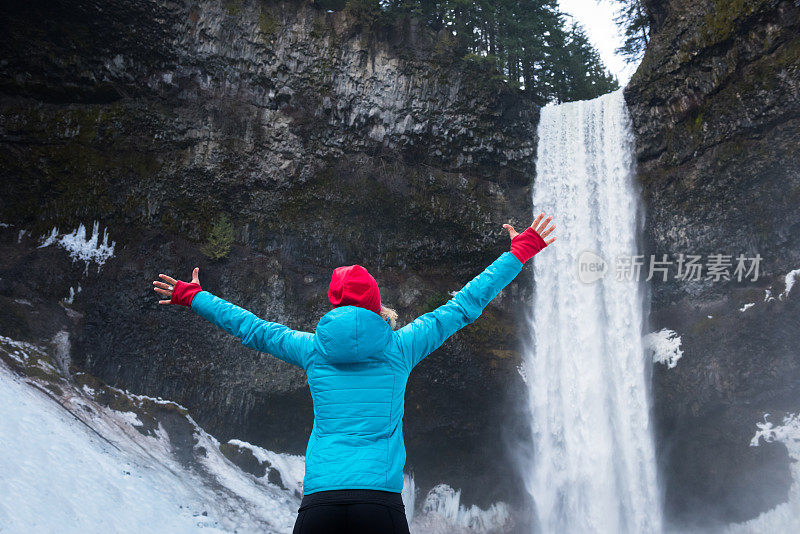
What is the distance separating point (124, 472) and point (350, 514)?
864cm

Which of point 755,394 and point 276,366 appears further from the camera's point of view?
point 276,366

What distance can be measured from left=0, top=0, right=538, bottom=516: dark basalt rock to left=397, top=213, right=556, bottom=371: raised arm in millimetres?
13550

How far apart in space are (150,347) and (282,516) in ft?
20.5

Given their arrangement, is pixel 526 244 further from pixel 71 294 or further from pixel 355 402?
pixel 71 294

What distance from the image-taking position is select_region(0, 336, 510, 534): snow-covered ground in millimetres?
6781

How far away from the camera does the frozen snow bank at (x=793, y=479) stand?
45.5ft

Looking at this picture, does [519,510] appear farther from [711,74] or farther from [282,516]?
[711,74]

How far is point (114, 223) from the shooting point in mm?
15820

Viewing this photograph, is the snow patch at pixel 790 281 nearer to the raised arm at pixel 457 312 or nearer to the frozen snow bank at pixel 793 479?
the frozen snow bank at pixel 793 479

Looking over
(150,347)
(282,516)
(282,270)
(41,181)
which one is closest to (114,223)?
(41,181)

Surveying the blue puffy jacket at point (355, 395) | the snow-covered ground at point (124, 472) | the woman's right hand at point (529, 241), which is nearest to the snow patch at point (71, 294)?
the snow-covered ground at point (124, 472)

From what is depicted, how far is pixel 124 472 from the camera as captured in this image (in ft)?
29.6

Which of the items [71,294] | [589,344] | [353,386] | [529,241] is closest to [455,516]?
[589,344]

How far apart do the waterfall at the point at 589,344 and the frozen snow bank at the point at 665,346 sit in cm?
38
